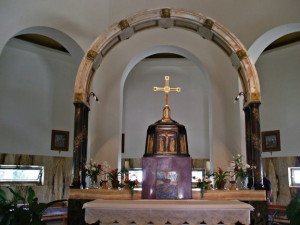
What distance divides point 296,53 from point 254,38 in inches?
148

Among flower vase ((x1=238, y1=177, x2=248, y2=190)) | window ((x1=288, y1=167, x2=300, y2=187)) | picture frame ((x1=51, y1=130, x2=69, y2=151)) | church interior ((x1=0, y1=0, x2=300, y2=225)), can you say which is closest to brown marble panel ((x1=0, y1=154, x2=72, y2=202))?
church interior ((x1=0, y1=0, x2=300, y2=225))

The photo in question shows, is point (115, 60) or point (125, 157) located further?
point (125, 157)

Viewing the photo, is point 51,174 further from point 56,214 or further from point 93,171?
point 93,171

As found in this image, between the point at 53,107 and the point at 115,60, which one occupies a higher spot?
the point at 115,60

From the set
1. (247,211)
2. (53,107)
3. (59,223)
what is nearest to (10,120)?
(53,107)

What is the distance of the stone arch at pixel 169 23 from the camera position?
8461 millimetres

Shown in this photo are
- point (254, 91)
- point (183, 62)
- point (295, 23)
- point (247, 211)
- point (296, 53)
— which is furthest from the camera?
point (183, 62)

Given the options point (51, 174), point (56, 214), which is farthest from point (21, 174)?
point (56, 214)

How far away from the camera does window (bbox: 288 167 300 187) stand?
39.8 ft

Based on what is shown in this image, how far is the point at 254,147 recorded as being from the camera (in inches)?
321

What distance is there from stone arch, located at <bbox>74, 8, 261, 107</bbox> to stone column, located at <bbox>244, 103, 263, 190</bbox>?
0.31 m

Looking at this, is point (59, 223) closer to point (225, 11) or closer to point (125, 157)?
point (125, 157)

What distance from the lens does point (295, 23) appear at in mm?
9578

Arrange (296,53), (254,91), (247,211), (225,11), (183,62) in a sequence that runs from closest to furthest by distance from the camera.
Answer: (247,211), (254,91), (225,11), (296,53), (183,62)
